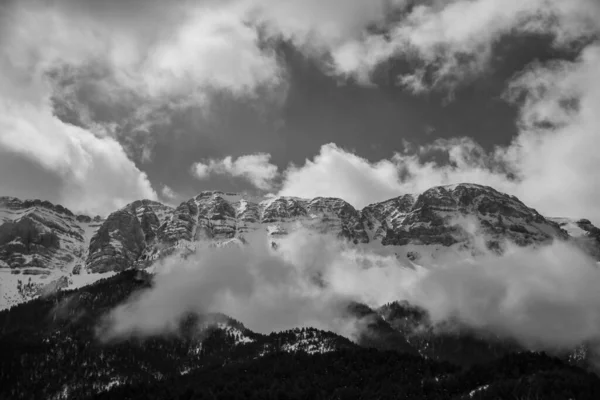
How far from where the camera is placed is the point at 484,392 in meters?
188

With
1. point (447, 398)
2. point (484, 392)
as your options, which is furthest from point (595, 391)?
point (447, 398)

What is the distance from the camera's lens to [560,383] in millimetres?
182250

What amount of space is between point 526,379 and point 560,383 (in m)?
10.3

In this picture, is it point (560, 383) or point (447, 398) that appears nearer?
point (560, 383)

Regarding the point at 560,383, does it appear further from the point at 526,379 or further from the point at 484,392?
the point at 484,392

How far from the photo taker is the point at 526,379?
617 ft

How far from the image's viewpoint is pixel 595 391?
180 metres

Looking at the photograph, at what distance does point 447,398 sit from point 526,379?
27658 mm

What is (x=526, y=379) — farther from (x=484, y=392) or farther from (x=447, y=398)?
(x=447, y=398)

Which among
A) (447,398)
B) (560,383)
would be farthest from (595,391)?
(447,398)

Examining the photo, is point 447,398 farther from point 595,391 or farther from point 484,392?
point 595,391

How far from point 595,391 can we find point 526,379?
20.2m

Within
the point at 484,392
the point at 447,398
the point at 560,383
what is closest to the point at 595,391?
the point at 560,383

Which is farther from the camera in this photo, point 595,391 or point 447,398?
point 447,398
